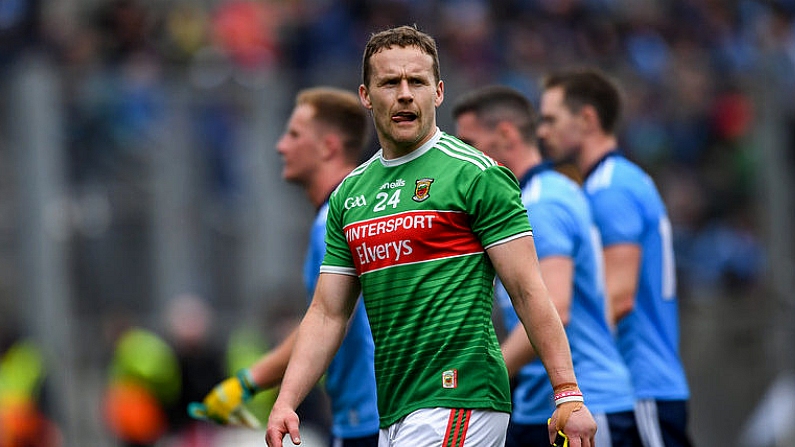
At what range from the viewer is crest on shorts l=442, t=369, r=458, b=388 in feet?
17.3

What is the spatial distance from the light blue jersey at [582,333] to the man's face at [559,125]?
0.87 m

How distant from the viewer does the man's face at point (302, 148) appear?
302 inches

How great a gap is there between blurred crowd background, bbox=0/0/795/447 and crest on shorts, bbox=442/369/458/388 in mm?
7825

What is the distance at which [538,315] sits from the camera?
5125mm

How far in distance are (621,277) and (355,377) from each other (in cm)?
149

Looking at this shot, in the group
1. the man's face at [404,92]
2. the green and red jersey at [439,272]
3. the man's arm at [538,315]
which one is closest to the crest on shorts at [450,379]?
the green and red jersey at [439,272]

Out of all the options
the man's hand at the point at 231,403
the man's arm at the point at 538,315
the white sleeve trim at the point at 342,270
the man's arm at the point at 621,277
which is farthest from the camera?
the man's arm at the point at 621,277

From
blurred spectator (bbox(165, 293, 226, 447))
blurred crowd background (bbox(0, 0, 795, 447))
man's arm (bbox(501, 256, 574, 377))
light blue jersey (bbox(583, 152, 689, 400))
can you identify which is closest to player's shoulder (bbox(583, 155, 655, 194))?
light blue jersey (bbox(583, 152, 689, 400))

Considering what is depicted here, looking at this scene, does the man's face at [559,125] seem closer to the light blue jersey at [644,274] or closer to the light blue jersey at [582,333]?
the light blue jersey at [644,274]

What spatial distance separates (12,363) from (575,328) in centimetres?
758

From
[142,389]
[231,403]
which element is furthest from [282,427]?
[142,389]

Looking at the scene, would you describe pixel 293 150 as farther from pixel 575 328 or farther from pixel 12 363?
pixel 12 363

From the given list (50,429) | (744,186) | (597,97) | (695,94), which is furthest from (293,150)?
(695,94)

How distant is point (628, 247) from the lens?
7430 mm
